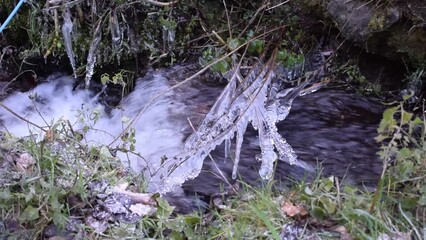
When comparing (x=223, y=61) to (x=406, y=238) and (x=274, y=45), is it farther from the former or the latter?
(x=406, y=238)

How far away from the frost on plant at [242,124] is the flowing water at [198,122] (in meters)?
0.10

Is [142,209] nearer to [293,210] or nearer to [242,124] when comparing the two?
[293,210]

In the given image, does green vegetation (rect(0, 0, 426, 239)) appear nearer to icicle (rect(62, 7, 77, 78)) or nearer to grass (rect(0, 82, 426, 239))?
grass (rect(0, 82, 426, 239))

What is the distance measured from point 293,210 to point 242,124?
88 centimetres

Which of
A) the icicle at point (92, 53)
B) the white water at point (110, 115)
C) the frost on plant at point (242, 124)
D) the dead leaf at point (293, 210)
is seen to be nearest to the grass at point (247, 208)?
the dead leaf at point (293, 210)

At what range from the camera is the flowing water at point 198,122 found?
2.84 m

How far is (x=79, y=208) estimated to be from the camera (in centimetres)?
224

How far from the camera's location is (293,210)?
2.18m

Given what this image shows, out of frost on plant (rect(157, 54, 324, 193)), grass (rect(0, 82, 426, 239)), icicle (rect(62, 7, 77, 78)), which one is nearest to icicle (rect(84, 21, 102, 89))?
icicle (rect(62, 7, 77, 78))

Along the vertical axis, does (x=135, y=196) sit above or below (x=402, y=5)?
below

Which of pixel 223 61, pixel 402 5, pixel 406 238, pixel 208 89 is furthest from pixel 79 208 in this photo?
pixel 402 5

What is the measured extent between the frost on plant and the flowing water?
10cm

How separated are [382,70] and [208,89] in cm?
127

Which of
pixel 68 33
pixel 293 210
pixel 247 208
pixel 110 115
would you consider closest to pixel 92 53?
pixel 68 33
